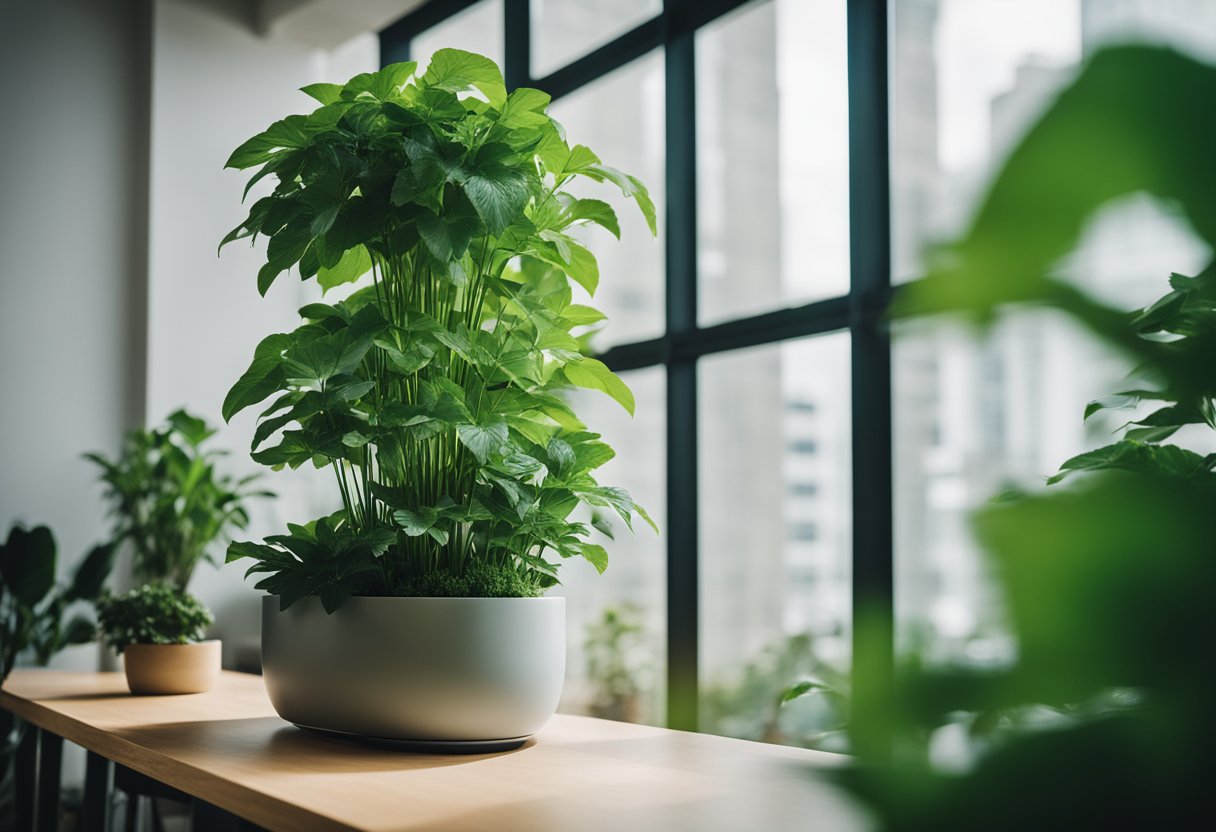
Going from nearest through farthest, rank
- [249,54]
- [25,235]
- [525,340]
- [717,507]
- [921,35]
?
[525,340] < [921,35] < [717,507] < [25,235] < [249,54]

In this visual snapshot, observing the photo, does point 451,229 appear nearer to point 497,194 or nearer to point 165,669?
point 497,194

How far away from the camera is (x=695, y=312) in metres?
3.15

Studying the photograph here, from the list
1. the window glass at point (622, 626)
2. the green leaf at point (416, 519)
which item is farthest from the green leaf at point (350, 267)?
the window glass at point (622, 626)

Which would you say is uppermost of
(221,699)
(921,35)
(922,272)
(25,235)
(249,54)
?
(249,54)

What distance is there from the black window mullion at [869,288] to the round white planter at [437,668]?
126 cm

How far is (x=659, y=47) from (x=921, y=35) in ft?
2.63

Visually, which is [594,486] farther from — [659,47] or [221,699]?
[659,47]

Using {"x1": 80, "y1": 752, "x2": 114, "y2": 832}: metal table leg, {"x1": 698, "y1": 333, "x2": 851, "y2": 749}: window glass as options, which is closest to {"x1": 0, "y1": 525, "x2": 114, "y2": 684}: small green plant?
{"x1": 80, "y1": 752, "x2": 114, "y2": 832}: metal table leg

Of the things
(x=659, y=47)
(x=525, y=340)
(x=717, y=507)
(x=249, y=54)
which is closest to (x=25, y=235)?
(x=249, y=54)

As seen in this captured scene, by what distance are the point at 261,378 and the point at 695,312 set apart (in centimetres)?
179

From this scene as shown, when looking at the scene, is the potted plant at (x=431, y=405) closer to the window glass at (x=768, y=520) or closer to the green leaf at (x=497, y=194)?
the green leaf at (x=497, y=194)

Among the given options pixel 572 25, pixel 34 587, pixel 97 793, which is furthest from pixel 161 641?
pixel 572 25

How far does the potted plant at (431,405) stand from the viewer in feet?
4.61

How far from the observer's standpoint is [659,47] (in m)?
3.31
